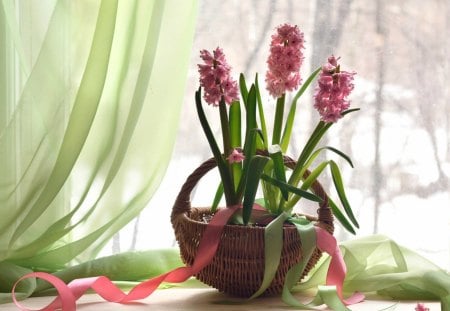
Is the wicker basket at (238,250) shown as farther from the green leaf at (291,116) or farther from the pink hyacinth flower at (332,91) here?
the pink hyacinth flower at (332,91)

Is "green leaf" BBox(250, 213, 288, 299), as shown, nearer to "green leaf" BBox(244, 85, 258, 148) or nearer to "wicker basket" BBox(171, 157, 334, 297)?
"wicker basket" BBox(171, 157, 334, 297)

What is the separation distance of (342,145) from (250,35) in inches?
14.5

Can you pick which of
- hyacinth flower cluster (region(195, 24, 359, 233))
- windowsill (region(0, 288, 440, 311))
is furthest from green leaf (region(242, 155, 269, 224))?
windowsill (region(0, 288, 440, 311))

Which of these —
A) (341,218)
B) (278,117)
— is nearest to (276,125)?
(278,117)

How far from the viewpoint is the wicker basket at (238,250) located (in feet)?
5.36

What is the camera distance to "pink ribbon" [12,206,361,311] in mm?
1617

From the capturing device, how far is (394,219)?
2041 mm

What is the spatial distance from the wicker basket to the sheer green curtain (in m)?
0.17

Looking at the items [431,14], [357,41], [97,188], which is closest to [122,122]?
[97,188]

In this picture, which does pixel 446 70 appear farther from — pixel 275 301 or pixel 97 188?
pixel 97 188

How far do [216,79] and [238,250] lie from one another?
0.36 m

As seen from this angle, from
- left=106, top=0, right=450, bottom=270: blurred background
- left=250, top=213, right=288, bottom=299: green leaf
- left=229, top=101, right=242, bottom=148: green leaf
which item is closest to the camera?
left=250, top=213, right=288, bottom=299: green leaf

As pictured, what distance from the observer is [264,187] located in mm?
1724

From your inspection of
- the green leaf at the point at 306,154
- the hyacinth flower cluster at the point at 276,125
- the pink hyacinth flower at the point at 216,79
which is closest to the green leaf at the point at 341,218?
the hyacinth flower cluster at the point at 276,125
